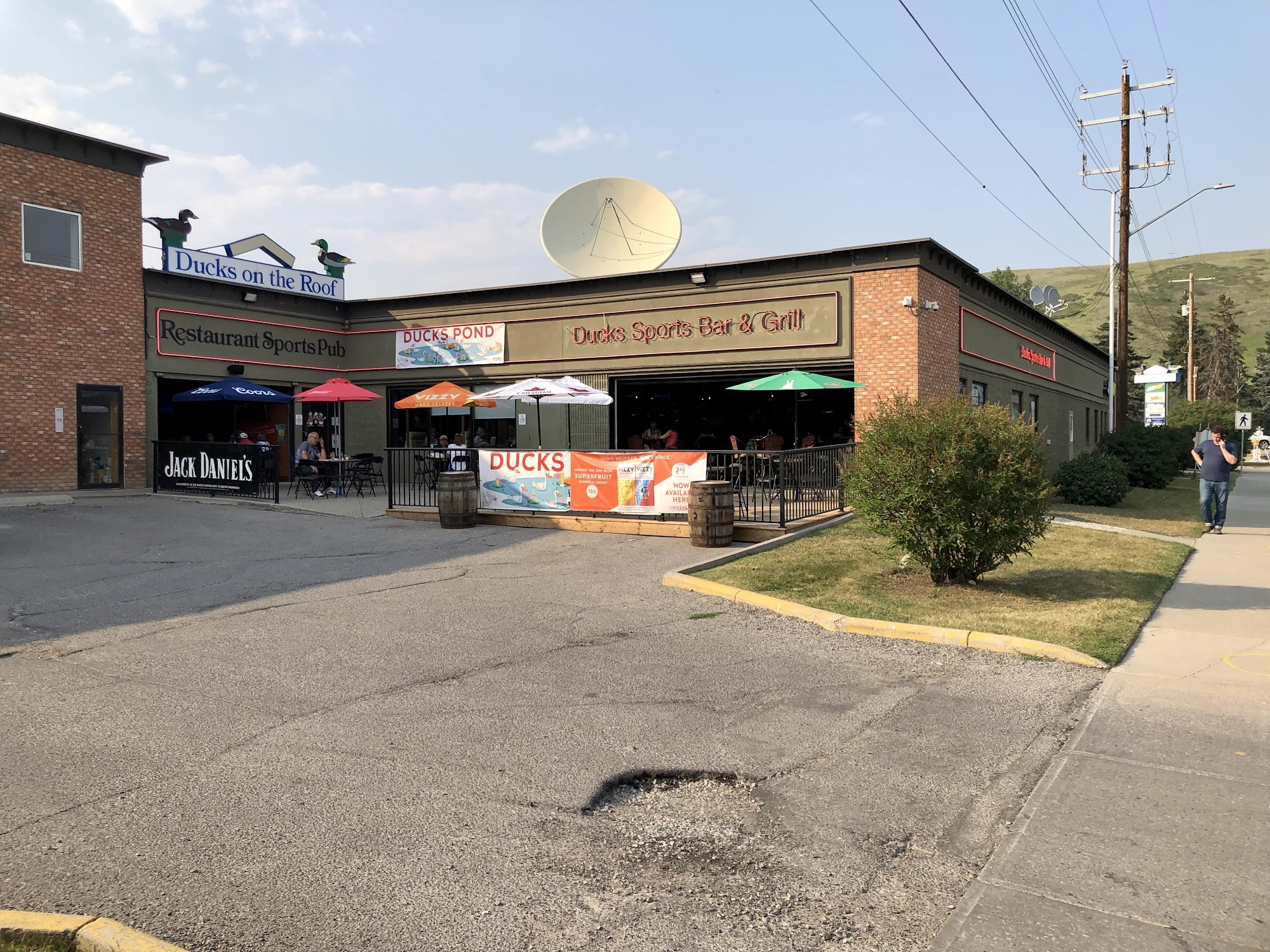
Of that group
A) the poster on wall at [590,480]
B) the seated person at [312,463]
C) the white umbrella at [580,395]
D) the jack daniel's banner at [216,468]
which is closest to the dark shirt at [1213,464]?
the poster on wall at [590,480]

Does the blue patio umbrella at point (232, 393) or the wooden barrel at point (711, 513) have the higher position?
the blue patio umbrella at point (232, 393)

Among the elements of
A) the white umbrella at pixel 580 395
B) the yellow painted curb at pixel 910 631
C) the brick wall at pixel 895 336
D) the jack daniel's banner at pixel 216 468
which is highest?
the brick wall at pixel 895 336

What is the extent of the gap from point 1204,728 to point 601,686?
154 inches

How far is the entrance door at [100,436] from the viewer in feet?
67.2

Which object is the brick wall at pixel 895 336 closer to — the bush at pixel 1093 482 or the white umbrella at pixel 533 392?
the bush at pixel 1093 482

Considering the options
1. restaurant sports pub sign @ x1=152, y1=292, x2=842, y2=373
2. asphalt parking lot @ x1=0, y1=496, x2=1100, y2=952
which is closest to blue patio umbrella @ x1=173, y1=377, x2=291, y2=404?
restaurant sports pub sign @ x1=152, y1=292, x2=842, y2=373

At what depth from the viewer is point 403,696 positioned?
20.3 ft

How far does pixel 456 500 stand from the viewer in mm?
15469

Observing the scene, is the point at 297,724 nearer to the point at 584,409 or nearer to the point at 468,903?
the point at 468,903

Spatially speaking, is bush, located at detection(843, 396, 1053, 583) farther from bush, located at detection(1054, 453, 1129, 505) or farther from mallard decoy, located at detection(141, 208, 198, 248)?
mallard decoy, located at detection(141, 208, 198, 248)

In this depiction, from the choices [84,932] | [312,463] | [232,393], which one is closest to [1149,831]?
[84,932]

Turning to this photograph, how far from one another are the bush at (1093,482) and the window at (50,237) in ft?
74.6

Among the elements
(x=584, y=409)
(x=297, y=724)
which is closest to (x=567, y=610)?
(x=297, y=724)

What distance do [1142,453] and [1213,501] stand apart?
1074 centimetres
